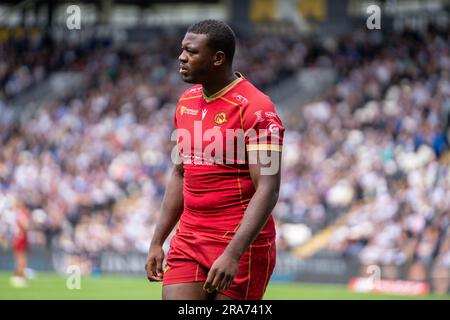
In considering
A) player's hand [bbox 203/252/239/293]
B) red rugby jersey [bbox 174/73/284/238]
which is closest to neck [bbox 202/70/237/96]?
red rugby jersey [bbox 174/73/284/238]

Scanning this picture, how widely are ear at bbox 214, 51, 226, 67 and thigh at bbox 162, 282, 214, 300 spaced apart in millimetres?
1353

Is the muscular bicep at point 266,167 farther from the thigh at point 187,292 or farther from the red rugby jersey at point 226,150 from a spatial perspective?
the thigh at point 187,292

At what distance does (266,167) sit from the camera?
563 centimetres

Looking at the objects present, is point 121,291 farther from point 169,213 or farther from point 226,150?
point 226,150

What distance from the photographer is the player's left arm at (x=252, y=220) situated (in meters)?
5.41

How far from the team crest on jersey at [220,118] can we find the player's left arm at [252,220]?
0.93 ft

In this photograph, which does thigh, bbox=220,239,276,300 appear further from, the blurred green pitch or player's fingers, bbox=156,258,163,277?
the blurred green pitch

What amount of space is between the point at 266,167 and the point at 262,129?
229 mm

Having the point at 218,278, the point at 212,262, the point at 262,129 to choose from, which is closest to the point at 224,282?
the point at 218,278

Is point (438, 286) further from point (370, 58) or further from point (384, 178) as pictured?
point (370, 58)

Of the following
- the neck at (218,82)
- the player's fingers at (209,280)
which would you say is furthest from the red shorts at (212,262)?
the neck at (218,82)

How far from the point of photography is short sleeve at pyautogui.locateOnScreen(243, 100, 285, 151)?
5.63 meters

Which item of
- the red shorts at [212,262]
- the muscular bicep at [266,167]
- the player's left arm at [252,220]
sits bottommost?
the red shorts at [212,262]

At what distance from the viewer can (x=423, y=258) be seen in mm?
17641
